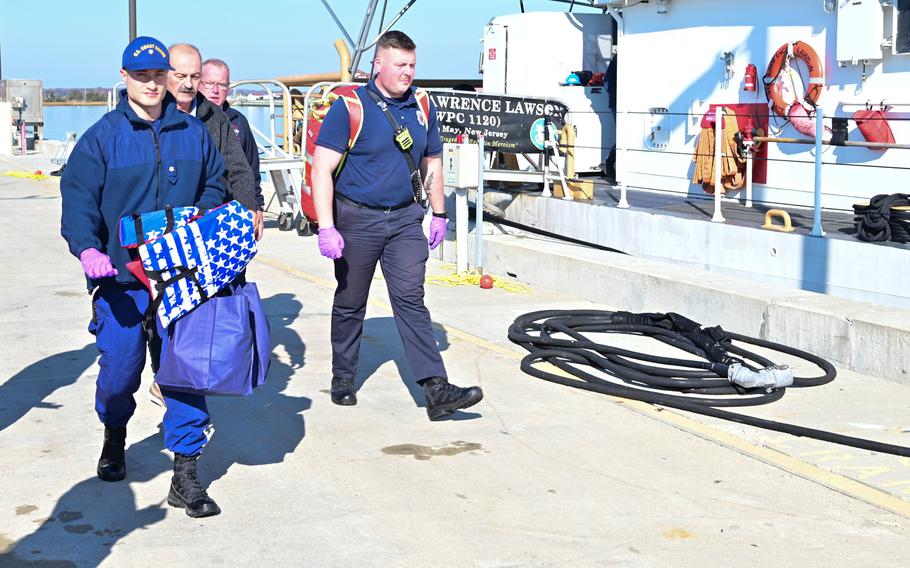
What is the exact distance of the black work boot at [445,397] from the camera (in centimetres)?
641

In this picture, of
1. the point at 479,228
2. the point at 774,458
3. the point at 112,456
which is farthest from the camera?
the point at 479,228

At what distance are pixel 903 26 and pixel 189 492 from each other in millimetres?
10091

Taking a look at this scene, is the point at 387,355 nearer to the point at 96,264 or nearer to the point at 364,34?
the point at 96,264

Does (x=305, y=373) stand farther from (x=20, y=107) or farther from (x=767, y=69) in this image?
(x=20, y=107)

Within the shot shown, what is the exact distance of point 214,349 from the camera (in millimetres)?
4832

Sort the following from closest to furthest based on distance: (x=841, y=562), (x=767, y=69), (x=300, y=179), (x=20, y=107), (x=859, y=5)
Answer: (x=841, y=562), (x=859, y=5), (x=767, y=69), (x=300, y=179), (x=20, y=107)

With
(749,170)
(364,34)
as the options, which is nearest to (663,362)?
(749,170)

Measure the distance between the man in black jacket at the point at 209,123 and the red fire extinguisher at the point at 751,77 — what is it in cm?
921

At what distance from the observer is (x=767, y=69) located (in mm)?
14141

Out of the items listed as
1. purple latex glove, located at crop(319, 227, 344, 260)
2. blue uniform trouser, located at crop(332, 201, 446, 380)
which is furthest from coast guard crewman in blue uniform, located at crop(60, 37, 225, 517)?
blue uniform trouser, located at crop(332, 201, 446, 380)

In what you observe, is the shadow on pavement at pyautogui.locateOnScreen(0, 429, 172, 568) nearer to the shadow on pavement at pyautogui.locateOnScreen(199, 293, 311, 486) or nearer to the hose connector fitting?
the shadow on pavement at pyautogui.locateOnScreen(199, 293, 311, 486)

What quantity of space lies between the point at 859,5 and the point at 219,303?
990 centimetres

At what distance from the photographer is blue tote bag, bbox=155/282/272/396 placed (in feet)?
15.7

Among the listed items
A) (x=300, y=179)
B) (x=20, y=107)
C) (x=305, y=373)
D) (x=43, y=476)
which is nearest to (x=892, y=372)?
(x=305, y=373)
